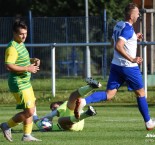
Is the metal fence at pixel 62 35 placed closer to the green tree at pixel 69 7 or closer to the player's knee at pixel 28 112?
the green tree at pixel 69 7

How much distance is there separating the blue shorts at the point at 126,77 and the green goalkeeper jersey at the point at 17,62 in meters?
2.12

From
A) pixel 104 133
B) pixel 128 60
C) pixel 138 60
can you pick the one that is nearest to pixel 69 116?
pixel 104 133

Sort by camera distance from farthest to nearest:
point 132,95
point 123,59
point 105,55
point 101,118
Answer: point 105,55 → point 132,95 → point 101,118 → point 123,59

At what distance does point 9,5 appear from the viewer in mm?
50625

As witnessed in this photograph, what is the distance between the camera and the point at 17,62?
12969 mm

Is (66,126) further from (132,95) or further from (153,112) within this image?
(132,95)

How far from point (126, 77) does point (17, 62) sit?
2320mm

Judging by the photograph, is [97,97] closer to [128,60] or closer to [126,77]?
[126,77]

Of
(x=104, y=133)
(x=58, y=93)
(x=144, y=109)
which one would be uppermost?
(x=144, y=109)

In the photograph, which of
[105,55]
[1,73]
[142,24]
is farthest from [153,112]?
[1,73]

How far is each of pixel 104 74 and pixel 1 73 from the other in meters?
4.00

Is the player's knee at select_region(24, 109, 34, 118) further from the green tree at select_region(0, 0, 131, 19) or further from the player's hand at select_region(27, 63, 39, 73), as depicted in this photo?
the green tree at select_region(0, 0, 131, 19)

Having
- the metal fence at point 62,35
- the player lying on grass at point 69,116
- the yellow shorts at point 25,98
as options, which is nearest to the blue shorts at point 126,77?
the player lying on grass at point 69,116

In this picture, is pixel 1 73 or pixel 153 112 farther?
pixel 1 73
